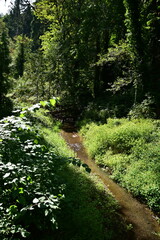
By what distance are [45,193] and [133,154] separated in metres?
6.80

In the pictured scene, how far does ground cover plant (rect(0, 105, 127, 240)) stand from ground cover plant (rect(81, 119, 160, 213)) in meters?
1.15

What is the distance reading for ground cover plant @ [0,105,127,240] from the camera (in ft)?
10.1

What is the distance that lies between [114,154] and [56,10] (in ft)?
52.4

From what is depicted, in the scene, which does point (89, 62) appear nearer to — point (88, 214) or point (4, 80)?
point (4, 80)

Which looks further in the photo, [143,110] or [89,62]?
[89,62]

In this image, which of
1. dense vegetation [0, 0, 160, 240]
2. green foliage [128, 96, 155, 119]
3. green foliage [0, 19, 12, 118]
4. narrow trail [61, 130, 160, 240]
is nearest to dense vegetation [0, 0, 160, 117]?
dense vegetation [0, 0, 160, 240]

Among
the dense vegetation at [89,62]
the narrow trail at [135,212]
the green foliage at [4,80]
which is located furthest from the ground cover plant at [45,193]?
Answer: the dense vegetation at [89,62]

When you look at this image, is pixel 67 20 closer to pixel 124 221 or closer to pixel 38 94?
pixel 38 94

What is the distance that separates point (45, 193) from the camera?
2.96m

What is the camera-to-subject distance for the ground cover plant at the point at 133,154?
284 inches

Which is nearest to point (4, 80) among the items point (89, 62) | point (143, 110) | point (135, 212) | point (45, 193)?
point (143, 110)

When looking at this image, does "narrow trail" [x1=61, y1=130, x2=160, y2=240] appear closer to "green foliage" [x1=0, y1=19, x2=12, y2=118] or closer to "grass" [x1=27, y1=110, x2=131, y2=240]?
"grass" [x1=27, y1=110, x2=131, y2=240]

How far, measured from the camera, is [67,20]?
61.3 ft

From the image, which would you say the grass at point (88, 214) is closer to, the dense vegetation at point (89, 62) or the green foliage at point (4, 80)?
the green foliage at point (4, 80)
